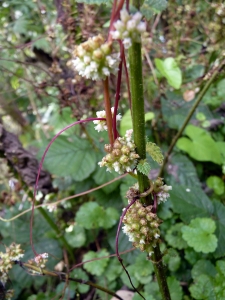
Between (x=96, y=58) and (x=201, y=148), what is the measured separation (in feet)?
3.41

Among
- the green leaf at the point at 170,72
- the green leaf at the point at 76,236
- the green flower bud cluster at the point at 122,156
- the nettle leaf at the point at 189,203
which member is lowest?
the green flower bud cluster at the point at 122,156

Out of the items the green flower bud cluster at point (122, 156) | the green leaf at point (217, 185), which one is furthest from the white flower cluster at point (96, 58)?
the green leaf at point (217, 185)

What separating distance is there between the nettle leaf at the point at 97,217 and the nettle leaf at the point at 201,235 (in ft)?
1.13

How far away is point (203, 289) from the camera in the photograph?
96 cm

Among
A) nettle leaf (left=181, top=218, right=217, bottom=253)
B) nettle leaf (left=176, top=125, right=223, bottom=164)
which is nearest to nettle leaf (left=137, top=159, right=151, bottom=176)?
nettle leaf (left=181, top=218, right=217, bottom=253)

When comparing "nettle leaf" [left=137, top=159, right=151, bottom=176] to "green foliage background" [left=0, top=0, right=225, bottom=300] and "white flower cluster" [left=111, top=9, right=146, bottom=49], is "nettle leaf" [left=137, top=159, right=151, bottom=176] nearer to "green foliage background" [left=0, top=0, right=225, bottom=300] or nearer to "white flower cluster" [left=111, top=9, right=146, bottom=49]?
"white flower cluster" [left=111, top=9, right=146, bottom=49]

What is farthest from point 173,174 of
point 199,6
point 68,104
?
point 199,6

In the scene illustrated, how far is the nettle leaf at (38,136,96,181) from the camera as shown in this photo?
1.36 meters

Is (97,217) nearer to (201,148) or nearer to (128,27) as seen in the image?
(201,148)

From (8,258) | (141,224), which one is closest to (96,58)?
(141,224)

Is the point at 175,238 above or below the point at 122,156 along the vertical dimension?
above

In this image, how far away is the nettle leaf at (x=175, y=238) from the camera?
1176mm

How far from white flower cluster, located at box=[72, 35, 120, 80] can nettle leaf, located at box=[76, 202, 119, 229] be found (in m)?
0.95

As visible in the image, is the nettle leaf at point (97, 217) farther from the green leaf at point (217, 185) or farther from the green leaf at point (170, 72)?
the green leaf at point (170, 72)
